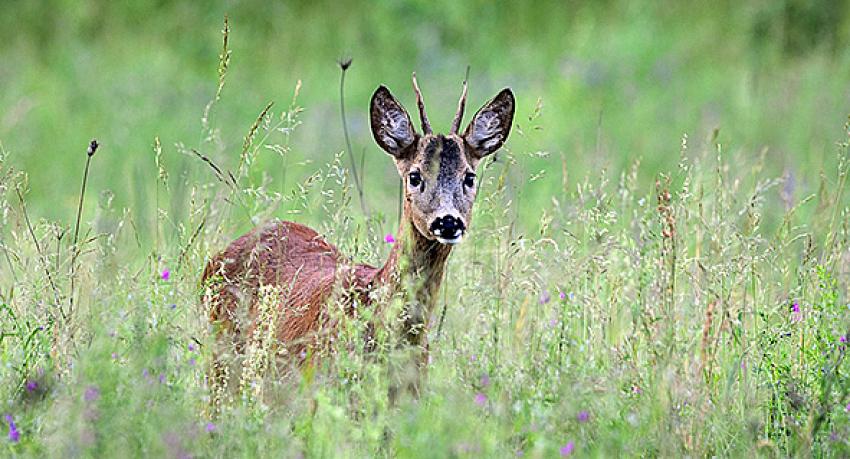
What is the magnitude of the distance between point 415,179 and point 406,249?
0.82 ft

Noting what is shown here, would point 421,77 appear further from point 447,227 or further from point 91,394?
point 91,394

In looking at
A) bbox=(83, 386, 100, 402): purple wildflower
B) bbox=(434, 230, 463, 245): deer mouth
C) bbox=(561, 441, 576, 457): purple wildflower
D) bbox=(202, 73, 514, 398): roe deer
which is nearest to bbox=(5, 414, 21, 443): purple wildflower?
bbox=(83, 386, 100, 402): purple wildflower

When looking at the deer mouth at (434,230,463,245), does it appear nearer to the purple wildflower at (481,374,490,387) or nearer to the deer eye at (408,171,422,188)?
the deer eye at (408,171,422,188)

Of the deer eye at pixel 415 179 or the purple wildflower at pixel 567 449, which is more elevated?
the deer eye at pixel 415 179

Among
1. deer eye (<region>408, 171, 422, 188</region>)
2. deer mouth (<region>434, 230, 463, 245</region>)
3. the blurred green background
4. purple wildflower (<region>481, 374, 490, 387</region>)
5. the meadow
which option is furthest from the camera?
the blurred green background

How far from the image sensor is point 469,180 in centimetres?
532

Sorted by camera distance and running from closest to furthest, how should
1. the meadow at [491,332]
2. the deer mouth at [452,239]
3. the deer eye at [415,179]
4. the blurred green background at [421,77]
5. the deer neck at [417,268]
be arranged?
the meadow at [491,332] → the deer mouth at [452,239] → the deer neck at [417,268] → the deer eye at [415,179] → the blurred green background at [421,77]

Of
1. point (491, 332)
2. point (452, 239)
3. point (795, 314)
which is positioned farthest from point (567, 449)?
point (795, 314)

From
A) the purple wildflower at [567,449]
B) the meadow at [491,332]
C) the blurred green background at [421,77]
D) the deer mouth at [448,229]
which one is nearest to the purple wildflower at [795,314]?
the meadow at [491,332]

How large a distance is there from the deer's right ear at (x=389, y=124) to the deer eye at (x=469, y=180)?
28cm

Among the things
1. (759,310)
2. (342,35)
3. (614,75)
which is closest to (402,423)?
(759,310)

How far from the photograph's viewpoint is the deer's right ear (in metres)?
5.45

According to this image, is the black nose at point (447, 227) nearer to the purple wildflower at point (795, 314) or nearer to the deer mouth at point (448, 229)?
the deer mouth at point (448, 229)

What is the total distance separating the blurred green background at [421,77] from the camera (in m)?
10.4
